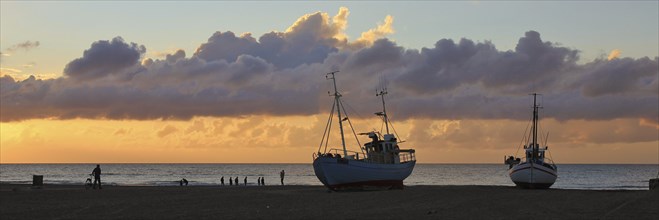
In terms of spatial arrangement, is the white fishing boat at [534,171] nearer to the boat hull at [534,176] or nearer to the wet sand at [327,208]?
the boat hull at [534,176]

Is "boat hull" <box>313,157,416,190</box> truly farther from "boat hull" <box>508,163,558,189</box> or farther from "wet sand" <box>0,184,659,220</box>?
"boat hull" <box>508,163,558,189</box>

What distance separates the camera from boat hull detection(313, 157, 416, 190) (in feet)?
203

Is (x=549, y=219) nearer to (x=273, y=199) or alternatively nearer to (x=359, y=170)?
(x=273, y=199)

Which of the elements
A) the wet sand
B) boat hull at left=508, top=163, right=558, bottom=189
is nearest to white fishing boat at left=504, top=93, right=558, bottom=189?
boat hull at left=508, top=163, right=558, bottom=189

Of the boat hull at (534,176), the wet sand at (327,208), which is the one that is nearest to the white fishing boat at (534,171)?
the boat hull at (534,176)

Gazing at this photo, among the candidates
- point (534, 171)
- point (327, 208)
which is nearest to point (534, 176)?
point (534, 171)

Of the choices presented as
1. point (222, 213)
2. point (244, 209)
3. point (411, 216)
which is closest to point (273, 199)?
point (244, 209)

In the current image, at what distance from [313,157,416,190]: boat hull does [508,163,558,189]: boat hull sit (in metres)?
13.9

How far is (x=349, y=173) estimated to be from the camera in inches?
2443

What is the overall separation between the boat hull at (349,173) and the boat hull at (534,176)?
13904 millimetres

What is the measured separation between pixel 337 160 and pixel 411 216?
27.9 m

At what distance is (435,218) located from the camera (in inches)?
1299

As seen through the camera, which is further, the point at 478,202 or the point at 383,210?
the point at 478,202

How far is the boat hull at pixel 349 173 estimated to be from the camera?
6178 cm
